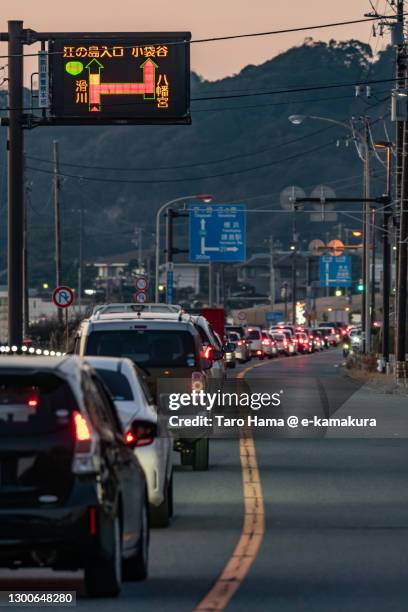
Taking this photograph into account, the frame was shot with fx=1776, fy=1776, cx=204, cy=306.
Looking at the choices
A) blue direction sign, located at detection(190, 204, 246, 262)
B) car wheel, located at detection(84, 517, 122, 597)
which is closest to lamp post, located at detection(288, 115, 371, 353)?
blue direction sign, located at detection(190, 204, 246, 262)

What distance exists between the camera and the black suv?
11.1m

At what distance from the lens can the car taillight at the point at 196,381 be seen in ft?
69.3

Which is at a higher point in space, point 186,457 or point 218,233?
point 218,233

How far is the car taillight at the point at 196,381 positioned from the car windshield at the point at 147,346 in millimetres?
186

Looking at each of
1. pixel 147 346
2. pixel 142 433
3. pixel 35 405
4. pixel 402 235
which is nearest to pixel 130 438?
pixel 142 433

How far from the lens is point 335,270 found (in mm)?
123250

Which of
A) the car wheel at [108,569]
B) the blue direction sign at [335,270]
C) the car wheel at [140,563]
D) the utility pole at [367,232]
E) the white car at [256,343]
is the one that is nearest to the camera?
the car wheel at [108,569]

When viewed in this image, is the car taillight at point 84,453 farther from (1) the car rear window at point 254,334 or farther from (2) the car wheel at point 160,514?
(1) the car rear window at point 254,334

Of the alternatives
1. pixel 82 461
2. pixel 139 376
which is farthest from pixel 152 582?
pixel 139 376

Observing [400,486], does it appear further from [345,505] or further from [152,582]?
[152,582]

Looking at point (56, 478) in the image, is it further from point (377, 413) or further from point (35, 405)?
point (377, 413)

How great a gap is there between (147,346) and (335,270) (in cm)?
10219

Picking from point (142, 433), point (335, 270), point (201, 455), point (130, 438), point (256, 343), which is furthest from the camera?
point (335, 270)

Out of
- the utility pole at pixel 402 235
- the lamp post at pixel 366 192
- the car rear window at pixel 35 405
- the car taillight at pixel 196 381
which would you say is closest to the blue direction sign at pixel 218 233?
the lamp post at pixel 366 192
